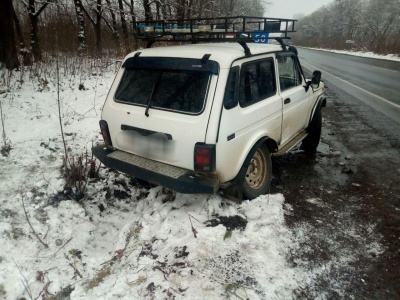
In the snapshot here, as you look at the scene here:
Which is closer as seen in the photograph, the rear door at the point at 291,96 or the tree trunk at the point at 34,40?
the rear door at the point at 291,96

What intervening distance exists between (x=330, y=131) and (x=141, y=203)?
4616mm

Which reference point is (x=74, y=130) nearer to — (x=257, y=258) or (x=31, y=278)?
(x=31, y=278)

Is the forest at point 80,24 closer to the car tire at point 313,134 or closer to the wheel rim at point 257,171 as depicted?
the wheel rim at point 257,171

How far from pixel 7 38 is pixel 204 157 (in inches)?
290

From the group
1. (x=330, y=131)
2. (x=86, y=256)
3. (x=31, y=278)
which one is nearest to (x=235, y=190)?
(x=86, y=256)

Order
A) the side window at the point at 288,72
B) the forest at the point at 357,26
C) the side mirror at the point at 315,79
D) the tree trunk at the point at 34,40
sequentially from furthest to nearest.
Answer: the forest at the point at 357,26, the tree trunk at the point at 34,40, the side mirror at the point at 315,79, the side window at the point at 288,72

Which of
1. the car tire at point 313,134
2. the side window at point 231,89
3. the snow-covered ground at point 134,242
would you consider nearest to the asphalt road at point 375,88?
the car tire at point 313,134

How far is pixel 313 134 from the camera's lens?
5297mm

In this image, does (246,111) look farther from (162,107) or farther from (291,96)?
(291,96)

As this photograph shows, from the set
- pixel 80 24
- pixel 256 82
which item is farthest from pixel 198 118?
pixel 80 24

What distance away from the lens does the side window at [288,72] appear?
4.12m

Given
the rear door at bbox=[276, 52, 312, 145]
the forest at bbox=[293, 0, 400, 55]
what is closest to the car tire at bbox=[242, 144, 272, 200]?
the rear door at bbox=[276, 52, 312, 145]

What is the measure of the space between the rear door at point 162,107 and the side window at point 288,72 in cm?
150

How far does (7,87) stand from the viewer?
6805 millimetres
